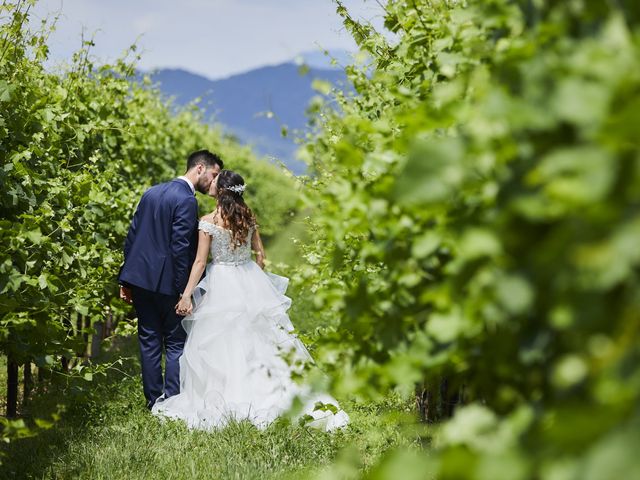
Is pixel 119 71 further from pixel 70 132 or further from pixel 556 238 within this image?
pixel 556 238

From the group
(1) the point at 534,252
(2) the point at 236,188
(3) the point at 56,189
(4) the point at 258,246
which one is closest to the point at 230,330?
(4) the point at 258,246

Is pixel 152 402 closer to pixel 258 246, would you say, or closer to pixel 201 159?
pixel 258 246

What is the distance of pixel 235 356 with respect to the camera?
6.82 meters

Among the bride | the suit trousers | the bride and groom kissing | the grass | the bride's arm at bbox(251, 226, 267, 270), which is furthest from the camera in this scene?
the bride's arm at bbox(251, 226, 267, 270)

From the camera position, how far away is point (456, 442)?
4.86 ft

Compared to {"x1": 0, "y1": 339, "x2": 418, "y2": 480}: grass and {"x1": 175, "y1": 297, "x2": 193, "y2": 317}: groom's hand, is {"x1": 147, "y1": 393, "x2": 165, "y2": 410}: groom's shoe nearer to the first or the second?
{"x1": 0, "y1": 339, "x2": 418, "y2": 480}: grass

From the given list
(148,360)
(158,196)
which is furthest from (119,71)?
(148,360)

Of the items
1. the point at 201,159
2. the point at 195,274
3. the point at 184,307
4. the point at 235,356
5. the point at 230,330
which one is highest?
the point at 201,159

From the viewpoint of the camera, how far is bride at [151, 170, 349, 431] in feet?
21.5

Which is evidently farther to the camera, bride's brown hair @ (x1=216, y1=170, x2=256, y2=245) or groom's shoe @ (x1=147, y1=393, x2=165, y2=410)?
bride's brown hair @ (x1=216, y1=170, x2=256, y2=245)

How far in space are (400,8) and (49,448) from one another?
3844mm

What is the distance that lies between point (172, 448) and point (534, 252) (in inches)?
177

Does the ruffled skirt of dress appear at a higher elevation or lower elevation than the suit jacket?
lower

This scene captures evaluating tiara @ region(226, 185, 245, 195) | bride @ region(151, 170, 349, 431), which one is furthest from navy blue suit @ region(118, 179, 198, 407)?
tiara @ region(226, 185, 245, 195)
